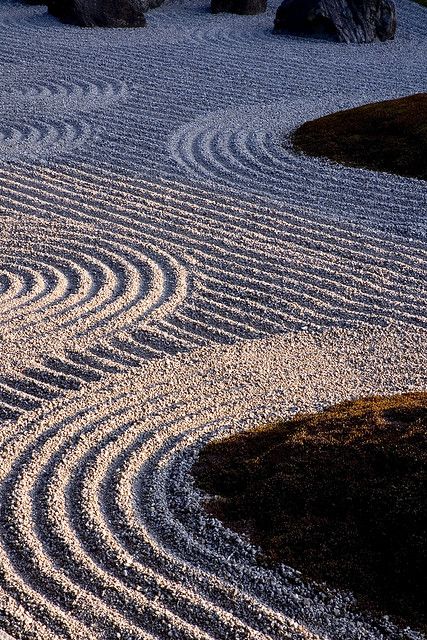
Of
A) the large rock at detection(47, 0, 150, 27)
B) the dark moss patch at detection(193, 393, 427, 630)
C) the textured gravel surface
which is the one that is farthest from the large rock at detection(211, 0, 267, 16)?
the dark moss patch at detection(193, 393, 427, 630)

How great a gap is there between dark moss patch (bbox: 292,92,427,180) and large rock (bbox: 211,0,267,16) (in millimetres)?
10516

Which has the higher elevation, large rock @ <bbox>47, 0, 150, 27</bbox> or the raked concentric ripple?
large rock @ <bbox>47, 0, 150, 27</bbox>

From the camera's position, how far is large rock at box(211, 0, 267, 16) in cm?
2316

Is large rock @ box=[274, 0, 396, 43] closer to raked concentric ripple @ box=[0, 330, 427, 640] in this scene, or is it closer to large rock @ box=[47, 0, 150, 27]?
large rock @ box=[47, 0, 150, 27]

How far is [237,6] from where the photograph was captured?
2327 cm

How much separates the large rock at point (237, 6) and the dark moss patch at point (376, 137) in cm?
1052

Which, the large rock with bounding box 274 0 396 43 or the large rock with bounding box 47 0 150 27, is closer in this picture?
the large rock with bounding box 274 0 396 43

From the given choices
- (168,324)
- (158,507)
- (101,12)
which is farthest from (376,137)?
(101,12)

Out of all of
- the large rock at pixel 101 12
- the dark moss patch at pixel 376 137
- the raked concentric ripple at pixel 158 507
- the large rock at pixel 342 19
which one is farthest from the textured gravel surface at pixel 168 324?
the large rock at pixel 101 12

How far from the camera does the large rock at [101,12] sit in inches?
833

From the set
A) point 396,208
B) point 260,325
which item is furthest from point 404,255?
point 260,325

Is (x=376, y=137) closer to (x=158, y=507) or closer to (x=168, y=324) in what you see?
(x=168, y=324)

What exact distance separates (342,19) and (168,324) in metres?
15.5

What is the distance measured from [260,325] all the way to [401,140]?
6285mm
